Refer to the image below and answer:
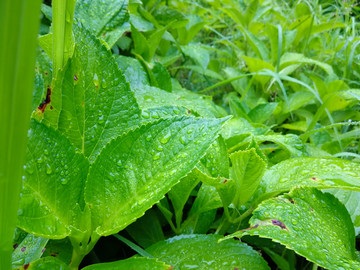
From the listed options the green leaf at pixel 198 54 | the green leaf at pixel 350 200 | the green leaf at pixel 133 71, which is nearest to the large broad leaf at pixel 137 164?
the green leaf at pixel 350 200

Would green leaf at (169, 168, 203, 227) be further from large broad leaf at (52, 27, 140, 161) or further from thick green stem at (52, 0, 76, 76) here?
thick green stem at (52, 0, 76, 76)

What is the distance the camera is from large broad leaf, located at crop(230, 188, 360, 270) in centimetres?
45

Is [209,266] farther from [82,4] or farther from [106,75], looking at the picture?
[82,4]

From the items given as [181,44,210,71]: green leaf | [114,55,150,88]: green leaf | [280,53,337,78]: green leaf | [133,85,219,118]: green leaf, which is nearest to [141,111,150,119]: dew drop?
[133,85,219,118]: green leaf

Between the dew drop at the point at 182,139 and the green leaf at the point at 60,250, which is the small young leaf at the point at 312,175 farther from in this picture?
the green leaf at the point at 60,250

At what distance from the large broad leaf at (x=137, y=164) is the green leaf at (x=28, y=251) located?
0.27ft

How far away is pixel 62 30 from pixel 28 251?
31 centimetres

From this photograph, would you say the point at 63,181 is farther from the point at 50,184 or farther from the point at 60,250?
the point at 60,250

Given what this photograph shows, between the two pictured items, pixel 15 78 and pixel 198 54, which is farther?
pixel 198 54

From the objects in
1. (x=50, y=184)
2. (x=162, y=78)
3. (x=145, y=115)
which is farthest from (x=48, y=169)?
(x=162, y=78)

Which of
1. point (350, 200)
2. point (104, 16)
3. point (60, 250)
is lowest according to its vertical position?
point (350, 200)

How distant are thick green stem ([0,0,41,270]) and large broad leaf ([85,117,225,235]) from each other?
0.78 feet

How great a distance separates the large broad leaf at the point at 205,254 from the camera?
1.69 feet

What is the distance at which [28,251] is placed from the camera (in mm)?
498
